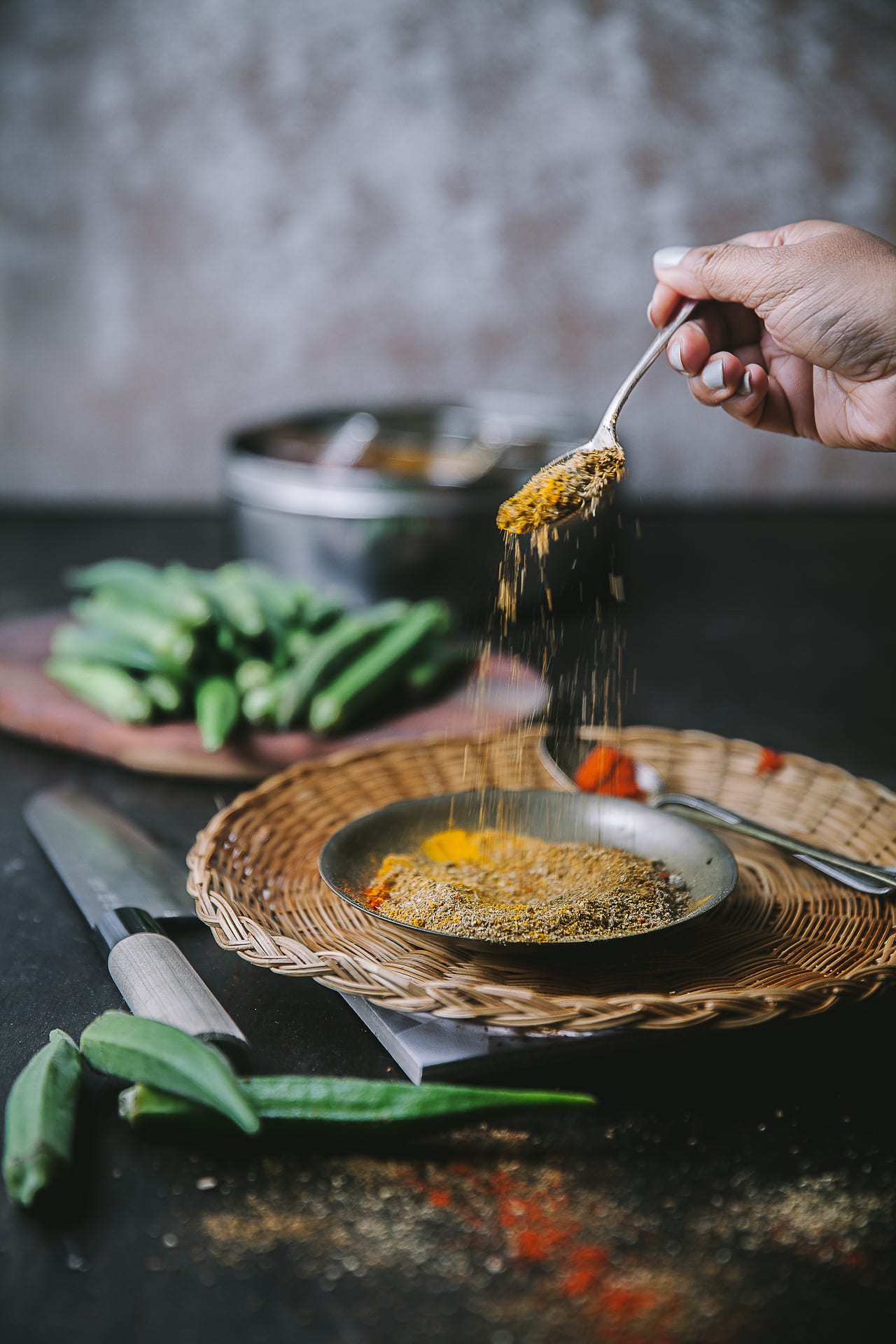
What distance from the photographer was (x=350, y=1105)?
79 centimetres

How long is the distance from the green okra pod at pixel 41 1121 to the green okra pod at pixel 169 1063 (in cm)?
3

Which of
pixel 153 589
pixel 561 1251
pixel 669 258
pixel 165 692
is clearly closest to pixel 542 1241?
pixel 561 1251

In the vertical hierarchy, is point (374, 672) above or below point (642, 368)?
below

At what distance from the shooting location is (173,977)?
913mm

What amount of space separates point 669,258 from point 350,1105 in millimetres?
914

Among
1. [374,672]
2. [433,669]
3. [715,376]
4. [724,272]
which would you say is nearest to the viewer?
[724,272]

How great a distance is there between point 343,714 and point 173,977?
0.75m

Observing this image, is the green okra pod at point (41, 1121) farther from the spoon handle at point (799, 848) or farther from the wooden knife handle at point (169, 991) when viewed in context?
the spoon handle at point (799, 848)

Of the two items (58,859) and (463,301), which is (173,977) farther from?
(463,301)

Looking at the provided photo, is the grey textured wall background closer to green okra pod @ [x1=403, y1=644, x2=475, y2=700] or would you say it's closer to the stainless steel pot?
the stainless steel pot

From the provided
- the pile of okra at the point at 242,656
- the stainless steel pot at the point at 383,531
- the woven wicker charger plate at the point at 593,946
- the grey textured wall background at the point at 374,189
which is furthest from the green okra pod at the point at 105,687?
the grey textured wall background at the point at 374,189

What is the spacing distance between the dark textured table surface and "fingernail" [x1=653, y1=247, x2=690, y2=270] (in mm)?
778

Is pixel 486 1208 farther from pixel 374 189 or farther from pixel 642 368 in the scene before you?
pixel 374 189

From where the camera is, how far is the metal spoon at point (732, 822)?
1062 millimetres
